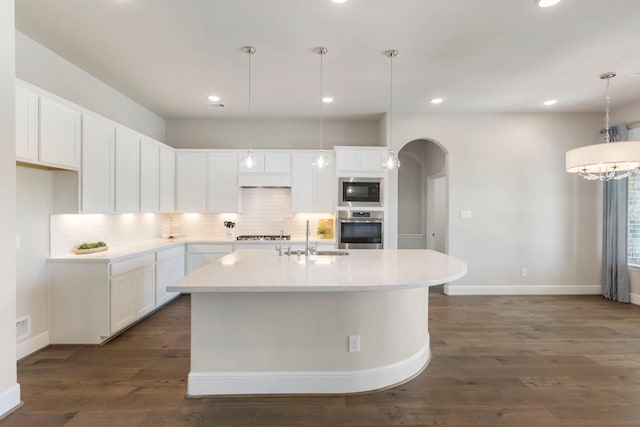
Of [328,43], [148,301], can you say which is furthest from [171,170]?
[328,43]

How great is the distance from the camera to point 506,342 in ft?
11.0

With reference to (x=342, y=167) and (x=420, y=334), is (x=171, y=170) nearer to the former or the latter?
(x=342, y=167)

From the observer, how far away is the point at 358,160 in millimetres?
5066

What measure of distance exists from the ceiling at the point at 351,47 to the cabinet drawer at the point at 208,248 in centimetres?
215

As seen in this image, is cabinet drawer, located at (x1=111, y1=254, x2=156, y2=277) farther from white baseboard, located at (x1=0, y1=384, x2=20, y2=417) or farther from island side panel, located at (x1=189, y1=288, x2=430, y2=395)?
island side panel, located at (x1=189, y1=288, x2=430, y2=395)

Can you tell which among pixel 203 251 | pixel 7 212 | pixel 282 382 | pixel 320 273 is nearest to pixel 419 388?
pixel 282 382

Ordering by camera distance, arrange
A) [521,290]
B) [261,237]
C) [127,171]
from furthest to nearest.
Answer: [261,237], [521,290], [127,171]

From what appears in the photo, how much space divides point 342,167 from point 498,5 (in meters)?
2.93

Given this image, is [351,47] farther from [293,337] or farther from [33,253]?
[33,253]

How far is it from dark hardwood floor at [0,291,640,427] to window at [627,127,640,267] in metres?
1.61

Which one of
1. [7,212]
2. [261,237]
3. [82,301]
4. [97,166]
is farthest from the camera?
[261,237]

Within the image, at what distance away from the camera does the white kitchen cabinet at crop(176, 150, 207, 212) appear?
5262mm

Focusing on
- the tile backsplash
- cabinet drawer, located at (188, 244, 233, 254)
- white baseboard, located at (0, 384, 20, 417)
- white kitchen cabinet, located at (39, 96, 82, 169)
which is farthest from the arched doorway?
A: white baseboard, located at (0, 384, 20, 417)

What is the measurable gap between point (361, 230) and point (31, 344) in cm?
398
